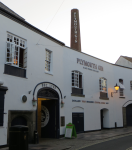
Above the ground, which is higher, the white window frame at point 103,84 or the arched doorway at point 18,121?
the white window frame at point 103,84

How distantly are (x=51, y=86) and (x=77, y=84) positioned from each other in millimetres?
3934

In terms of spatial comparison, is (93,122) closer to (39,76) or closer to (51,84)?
(51,84)

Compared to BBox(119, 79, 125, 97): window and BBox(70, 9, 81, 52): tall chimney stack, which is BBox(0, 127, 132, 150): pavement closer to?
BBox(119, 79, 125, 97): window

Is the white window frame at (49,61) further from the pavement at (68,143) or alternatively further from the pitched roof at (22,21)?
the pavement at (68,143)

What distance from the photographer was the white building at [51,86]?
1165 centimetres

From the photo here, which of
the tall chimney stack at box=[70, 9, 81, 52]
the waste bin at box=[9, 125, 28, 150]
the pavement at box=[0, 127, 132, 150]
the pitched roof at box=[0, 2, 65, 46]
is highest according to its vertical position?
the tall chimney stack at box=[70, 9, 81, 52]

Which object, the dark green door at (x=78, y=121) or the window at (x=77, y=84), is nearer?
the dark green door at (x=78, y=121)

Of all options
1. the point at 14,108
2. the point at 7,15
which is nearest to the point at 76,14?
the point at 7,15

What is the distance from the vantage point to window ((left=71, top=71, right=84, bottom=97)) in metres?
17.8

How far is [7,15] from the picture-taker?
1184 centimetres

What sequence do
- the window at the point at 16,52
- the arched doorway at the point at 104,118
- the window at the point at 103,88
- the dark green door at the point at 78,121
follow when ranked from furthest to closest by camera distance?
the arched doorway at the point at 104,118 < the window at the point at 103,88 < the dark green door at the point at 78,121 < the window at the point at 16,52

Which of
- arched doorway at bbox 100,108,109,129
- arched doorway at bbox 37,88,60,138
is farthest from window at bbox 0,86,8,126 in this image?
arched doorway at bbox 100,108,109,129

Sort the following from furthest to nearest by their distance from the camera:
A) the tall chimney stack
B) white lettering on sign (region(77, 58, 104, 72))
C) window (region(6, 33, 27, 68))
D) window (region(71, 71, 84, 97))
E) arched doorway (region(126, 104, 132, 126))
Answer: the tall chimney stack, arched doorway (region(126, 104, 132, 126)), white lettering on sign (region(77, 58, 104, 72)), window (region(71, 71, 84, 97)), window (region(6, 33, 27, 68))

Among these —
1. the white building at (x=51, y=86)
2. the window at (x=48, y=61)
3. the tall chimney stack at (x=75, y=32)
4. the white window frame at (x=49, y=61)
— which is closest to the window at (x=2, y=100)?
the white building at (x=51, y=86)
